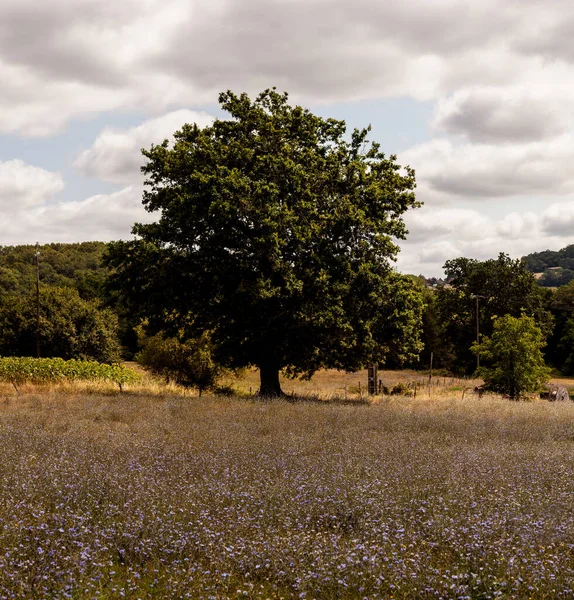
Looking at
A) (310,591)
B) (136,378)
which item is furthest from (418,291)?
(310,591)

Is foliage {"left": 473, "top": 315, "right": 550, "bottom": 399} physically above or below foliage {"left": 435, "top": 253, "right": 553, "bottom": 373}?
below

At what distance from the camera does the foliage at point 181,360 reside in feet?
111

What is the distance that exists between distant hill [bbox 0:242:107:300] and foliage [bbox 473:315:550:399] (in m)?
52.1

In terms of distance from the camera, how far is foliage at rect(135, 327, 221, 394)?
3372 centimetres

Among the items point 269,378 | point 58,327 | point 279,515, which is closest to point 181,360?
point 269,378

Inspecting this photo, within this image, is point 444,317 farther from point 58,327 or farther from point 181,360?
point 181,360

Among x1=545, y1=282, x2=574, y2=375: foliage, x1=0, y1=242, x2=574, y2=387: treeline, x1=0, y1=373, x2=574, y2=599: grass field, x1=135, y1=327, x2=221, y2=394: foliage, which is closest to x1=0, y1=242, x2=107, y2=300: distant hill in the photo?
x1=0, y1=242, x2=574, y2=387: treeline

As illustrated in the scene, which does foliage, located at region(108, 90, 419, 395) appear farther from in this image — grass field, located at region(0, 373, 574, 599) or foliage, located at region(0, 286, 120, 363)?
foliage, located at region(0, 286, 120, 363)

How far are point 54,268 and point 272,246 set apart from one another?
3642 inches

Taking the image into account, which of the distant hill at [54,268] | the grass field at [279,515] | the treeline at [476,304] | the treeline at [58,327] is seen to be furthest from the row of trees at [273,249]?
the distant hill at [54,268]

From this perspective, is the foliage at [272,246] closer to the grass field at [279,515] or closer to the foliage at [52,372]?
the foliage at [52,372]

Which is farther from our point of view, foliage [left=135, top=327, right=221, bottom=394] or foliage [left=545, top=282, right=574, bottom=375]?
foliage [left=545, top=282, right=574, bottom=375]

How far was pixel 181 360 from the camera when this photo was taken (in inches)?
1352

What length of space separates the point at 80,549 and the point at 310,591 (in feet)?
8.05
